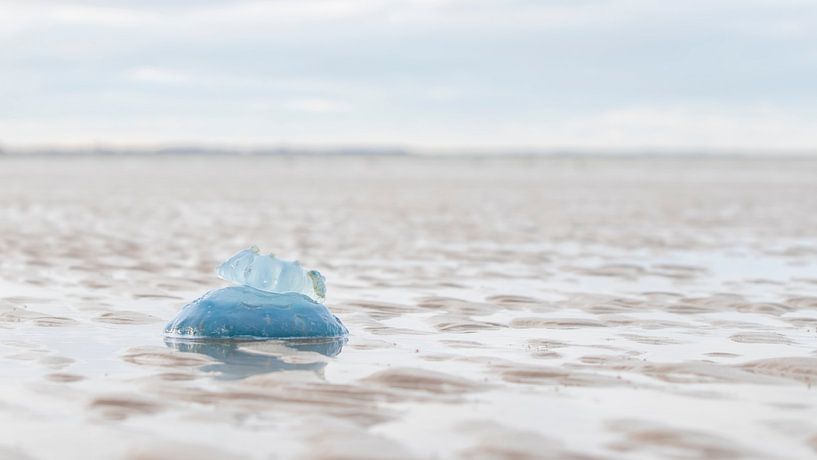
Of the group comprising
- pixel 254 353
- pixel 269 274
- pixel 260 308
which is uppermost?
pixel 269 274

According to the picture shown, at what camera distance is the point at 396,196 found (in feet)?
123

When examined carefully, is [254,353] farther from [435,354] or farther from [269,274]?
[435,354]

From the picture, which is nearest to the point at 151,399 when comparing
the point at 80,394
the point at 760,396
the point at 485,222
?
the point at 80,394

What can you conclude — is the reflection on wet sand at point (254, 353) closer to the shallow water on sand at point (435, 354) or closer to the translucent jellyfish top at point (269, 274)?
the shallow water on sand at point (435, 354)

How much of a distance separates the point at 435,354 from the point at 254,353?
1246mm

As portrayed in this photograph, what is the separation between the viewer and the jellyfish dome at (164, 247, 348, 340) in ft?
29.8

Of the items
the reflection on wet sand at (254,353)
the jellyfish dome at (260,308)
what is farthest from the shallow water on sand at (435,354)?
the jellyfish dome at (260,308)

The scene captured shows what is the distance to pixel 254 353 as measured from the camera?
852 cm

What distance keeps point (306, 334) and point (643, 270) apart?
23.6ft

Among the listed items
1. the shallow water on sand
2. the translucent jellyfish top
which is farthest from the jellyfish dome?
the shallow water on sand

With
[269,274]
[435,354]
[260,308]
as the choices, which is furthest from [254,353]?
[435,354]

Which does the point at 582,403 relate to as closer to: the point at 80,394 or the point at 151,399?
the point at 151,399

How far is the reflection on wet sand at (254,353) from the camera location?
7840 mm

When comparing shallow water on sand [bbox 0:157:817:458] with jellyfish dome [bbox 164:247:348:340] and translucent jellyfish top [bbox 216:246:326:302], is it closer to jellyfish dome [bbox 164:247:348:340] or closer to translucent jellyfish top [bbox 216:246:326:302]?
jellyfish dome [bbox 164:247:348:340]
